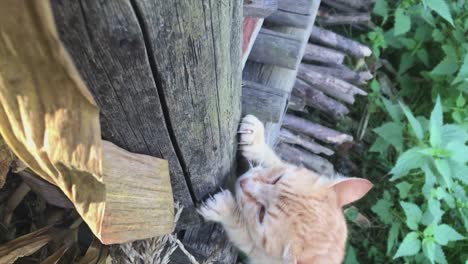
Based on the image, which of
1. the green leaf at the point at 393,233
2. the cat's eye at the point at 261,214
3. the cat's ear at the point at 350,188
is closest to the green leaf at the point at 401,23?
the green leaf at the point at 393,233

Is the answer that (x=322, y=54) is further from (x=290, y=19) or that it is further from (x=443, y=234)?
(x=443, y=234)

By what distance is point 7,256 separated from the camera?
1.61 m

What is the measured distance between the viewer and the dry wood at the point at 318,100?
3045 millimetres

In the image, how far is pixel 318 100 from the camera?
314 centimetres

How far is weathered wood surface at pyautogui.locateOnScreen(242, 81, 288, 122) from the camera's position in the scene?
6.56 ft

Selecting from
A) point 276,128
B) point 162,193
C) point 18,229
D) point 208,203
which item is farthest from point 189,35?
point 276,128

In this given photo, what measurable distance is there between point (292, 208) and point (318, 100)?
135cm

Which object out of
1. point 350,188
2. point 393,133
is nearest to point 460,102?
point 393,133

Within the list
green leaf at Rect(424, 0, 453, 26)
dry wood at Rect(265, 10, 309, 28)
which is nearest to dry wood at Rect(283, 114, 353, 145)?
dry wood at Rect(265, 10, 309, 28)

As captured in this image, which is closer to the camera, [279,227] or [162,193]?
[162,193]

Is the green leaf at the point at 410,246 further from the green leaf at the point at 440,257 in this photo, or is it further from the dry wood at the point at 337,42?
the dry wood at the point at 337,42

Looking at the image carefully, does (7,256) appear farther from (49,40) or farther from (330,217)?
(330,217)

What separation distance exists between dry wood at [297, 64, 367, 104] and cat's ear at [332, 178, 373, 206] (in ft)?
4.03

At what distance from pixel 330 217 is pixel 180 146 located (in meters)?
0.79
